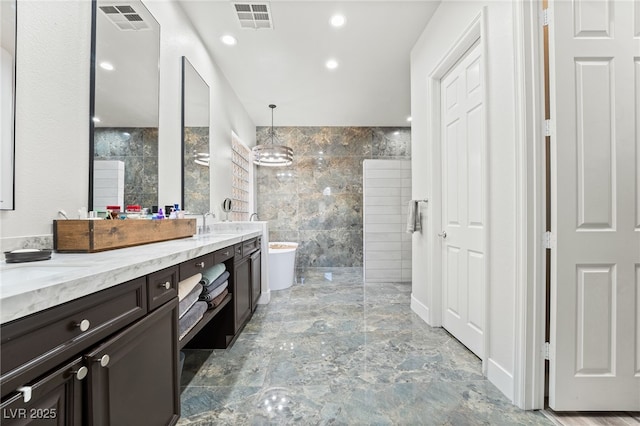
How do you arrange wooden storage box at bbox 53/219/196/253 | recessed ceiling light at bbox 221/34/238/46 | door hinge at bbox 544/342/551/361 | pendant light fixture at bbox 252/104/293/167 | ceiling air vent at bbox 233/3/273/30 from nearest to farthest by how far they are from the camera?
1. wooden storage box at bbox 53/219/196/253
2. door hinge at bbox 544/342/551/361
3. ceiling air vent at bbox 233/3/273/30
4. recessed ceiling light at bbox 221/34/238/46
5. pendant light fixture at bbox 252/104/293/167

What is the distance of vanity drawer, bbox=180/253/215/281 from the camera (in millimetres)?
1277

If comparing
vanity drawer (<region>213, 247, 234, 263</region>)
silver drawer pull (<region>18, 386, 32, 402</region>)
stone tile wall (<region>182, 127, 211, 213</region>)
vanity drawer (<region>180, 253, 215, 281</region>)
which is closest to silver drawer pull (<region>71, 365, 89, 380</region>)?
silver drawer pull (<region>18, 386, 32, 402</region>)

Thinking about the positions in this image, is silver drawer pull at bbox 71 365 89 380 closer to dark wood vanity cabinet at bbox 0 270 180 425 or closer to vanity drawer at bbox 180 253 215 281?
dark wood vanity cabinet at bbox 0 270 180 425

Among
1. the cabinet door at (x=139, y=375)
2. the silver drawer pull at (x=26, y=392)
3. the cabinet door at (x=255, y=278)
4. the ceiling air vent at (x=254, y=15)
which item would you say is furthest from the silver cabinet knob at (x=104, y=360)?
the ceiling air vent at (x=254, y=15)

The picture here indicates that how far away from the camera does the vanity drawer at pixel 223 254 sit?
1.73 metres

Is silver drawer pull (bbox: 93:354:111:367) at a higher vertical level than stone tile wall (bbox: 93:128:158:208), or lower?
lower

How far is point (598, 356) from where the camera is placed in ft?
4.56

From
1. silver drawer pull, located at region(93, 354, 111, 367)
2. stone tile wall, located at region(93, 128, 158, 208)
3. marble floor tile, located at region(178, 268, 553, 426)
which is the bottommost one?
marble floor tile, located at region(178, 268, 553, 426)

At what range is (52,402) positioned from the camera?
62 centimetres

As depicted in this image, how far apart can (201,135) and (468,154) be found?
2496 mm

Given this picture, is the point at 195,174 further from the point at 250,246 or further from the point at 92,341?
the point at 92,341

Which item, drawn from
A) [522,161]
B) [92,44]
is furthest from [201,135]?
[522,161]

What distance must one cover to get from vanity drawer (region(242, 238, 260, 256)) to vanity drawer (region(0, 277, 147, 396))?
1.52m

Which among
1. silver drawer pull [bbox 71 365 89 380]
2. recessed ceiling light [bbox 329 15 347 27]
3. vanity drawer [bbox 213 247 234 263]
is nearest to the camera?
silver drawer pull [bbox 71 365 89 380]
